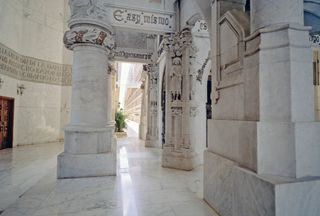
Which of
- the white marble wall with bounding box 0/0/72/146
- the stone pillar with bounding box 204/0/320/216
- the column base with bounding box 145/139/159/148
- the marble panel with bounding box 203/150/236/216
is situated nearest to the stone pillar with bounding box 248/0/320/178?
the stone pillar with bounding box 204/0/320/216

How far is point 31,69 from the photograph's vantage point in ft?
33.1

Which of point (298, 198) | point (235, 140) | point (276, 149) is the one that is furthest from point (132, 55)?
point (298, 198)

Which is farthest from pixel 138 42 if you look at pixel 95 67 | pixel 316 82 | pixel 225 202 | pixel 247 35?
pixel 225 202

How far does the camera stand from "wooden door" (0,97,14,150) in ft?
28.2

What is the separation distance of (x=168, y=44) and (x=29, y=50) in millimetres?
7946

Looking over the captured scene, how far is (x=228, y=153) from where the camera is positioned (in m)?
2.81

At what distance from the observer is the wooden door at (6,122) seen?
861 cm

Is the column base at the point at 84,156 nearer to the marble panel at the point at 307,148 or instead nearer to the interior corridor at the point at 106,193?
the interior corridor at the point at 106,193

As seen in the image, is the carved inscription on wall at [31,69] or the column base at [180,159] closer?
the column base at [180,159]

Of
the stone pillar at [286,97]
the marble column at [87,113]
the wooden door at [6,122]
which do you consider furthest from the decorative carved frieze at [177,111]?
the wooden door at [6,122]

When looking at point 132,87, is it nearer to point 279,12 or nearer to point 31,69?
point 31,69

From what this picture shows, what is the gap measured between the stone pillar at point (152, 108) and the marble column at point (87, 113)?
5064 mm

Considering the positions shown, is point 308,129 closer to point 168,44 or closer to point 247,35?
point 247,35

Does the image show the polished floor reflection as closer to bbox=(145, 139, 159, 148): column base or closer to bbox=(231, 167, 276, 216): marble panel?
bbox=(231, 167, 276, 216): marble panel
